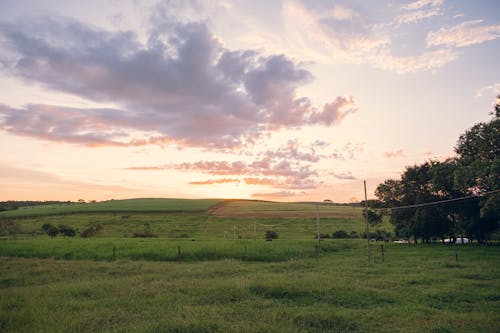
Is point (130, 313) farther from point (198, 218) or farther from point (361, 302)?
point (198, 218)

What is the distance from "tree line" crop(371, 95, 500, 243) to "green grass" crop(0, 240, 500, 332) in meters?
14.2

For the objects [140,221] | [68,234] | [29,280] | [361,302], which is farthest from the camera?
[140,221]

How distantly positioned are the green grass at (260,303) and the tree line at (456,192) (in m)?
14.2

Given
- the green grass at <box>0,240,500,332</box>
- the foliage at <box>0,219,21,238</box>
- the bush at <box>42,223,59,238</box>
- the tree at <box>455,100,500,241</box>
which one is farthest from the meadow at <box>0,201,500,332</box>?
the bush at <box>42,223,59,238</box>

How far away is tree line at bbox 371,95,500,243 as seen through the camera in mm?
38469

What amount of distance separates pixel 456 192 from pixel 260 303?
46904mm

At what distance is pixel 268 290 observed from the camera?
1983cm

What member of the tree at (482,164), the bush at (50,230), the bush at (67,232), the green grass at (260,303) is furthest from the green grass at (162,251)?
the bush at (67,232)

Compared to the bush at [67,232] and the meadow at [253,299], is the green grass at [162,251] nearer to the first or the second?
the meadow at [253,299]

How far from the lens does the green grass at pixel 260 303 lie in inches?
542

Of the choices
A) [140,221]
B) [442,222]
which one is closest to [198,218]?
[140,221]

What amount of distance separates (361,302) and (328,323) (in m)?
4.32

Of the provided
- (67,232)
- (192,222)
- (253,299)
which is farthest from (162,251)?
(192,222)

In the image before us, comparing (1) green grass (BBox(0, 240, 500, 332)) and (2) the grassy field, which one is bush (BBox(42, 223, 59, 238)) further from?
(1) green grass (BBox(0, 240, 500, 332))
